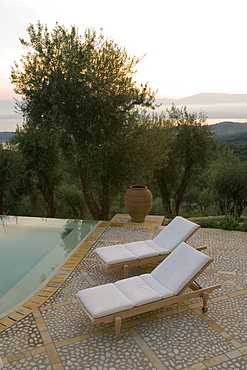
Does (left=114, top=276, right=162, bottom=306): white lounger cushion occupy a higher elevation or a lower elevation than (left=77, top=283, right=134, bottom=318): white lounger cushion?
lower

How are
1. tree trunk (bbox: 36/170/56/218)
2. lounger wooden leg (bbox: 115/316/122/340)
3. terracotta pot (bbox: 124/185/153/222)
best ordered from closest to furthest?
lounger wooden leg (bbox: 115/316/122/340)
terracotta pot (bbox: 124/185/153/222)
tree trunk (bbox: 36/170/56/218)

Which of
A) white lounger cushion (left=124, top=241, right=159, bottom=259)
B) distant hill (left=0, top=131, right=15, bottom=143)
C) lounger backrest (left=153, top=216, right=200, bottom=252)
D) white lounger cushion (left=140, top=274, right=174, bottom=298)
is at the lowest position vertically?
white lounger cushion (left=140, top=274, right=174, bottom=298)

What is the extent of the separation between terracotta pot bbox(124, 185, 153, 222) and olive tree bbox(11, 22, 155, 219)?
2200 millimetres

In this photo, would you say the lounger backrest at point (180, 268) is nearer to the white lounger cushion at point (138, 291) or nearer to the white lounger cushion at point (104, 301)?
the white lounger cushion at point (138, 291)

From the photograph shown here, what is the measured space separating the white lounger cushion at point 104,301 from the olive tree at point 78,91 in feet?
20.7

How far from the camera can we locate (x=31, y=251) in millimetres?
7055

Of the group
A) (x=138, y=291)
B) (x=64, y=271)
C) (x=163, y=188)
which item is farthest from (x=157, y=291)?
(x=163, y=188)

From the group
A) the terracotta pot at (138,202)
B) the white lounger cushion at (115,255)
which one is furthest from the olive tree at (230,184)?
the white lounger cushion at (115,255)

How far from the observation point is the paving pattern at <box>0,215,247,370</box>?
3.64 meters

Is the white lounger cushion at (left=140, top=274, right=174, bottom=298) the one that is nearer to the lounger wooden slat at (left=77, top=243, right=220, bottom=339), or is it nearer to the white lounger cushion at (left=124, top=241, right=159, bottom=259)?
the lounger wooden slat at (left=77, top=243, right=220, bottom=339)

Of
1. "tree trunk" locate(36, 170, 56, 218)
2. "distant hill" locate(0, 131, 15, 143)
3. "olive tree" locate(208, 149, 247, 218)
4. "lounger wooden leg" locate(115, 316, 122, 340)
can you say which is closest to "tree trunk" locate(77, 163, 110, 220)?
"tree trunk" locate(36, 170, 56, 218)

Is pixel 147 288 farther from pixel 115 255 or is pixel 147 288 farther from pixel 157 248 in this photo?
pixel 157 248

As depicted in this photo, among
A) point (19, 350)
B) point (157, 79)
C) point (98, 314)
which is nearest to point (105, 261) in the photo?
point (98, 314)

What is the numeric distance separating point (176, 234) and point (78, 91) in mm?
5648
